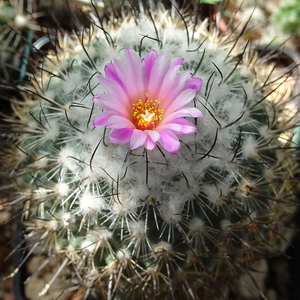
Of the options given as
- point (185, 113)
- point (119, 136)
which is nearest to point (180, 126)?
point (185, 113)

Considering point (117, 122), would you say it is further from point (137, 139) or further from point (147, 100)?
point (147, 100)

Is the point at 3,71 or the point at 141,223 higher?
the point at 3,71

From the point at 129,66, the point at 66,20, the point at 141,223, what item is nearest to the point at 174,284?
the point at 141,223

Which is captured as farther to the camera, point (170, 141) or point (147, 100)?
point (147, 100)

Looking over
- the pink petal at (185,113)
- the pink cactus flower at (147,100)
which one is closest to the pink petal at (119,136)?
the pink cactus flower at (147,100)

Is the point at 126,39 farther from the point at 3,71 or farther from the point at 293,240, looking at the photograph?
the point at 293,240

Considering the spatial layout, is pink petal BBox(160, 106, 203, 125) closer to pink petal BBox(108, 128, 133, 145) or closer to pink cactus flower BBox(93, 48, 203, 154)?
pink cactus flower BBox(93, 48, 203, 154)
